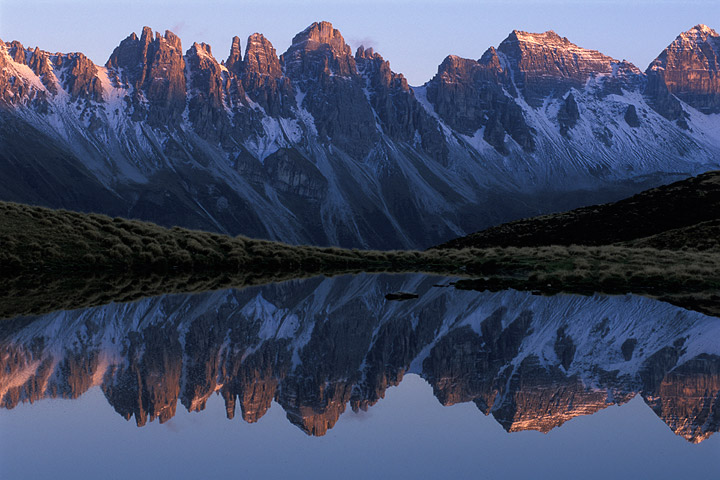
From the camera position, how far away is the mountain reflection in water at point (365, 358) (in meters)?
16.1

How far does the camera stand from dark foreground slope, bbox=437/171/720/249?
72250mm

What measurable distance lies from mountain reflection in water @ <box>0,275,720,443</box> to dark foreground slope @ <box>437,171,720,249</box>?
138ft

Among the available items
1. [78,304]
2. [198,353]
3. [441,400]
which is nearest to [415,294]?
[78,304]

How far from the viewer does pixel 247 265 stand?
53.7 meters

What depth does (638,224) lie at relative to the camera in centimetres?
8419

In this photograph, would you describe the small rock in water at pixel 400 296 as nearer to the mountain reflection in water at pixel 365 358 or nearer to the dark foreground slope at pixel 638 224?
the mountain reflection in water at pixel 365 358

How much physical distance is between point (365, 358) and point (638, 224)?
7022 cm

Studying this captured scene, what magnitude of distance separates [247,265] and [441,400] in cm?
3833

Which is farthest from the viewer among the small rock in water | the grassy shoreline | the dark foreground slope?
the dark foreground slope

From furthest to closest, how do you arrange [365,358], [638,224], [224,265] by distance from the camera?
[638,224] → [224,265] → [365,358]

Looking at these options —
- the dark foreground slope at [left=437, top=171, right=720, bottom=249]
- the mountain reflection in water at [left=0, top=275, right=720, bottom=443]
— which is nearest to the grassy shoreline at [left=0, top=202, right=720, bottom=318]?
the mountain reflection in water at [left=0, top=275, right=720, bottom=443]

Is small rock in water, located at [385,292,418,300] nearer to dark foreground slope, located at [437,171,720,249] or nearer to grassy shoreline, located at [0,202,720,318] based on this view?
grassy shoreline, located at [0,202,720,318]

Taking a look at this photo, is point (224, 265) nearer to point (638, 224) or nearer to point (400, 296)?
point (400, 296)

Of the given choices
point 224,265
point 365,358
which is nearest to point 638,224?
point 224,265
